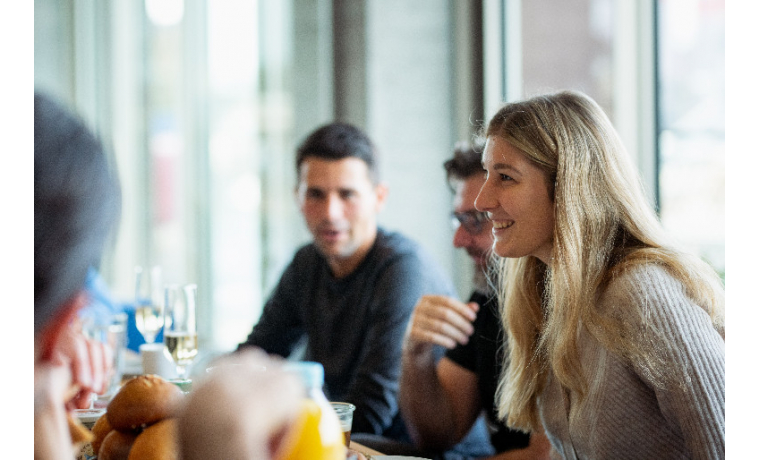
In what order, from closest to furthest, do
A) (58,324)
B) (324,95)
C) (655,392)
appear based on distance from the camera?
(58,324) < (655,392) < (324,95)

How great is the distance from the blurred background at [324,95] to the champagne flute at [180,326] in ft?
0.80

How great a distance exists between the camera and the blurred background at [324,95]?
223 centimetres

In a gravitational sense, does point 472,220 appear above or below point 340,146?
below

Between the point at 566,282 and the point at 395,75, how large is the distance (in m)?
2.30

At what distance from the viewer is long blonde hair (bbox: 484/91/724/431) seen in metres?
1.15

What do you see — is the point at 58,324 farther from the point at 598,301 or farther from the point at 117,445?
the point at 598,301

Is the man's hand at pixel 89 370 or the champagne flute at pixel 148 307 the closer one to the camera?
the man's hand at pixel 89 370

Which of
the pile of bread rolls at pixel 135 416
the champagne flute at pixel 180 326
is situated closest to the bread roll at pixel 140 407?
the pile of bread rolls at pixel 135 416

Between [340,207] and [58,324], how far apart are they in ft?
5.86

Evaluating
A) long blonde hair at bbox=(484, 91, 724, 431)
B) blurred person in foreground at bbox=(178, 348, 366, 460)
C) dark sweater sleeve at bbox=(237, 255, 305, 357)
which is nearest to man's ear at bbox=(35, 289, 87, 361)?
blurred person in foreground at bbox=(178, 348, 366, 460)

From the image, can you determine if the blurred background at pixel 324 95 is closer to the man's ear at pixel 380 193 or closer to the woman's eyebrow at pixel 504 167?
the woman's eyebrow at pixel 504 167

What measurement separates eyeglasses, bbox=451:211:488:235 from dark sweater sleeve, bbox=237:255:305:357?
73 centimetres

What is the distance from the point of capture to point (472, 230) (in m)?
1.97

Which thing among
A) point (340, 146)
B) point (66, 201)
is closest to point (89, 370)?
point (66, 201)
